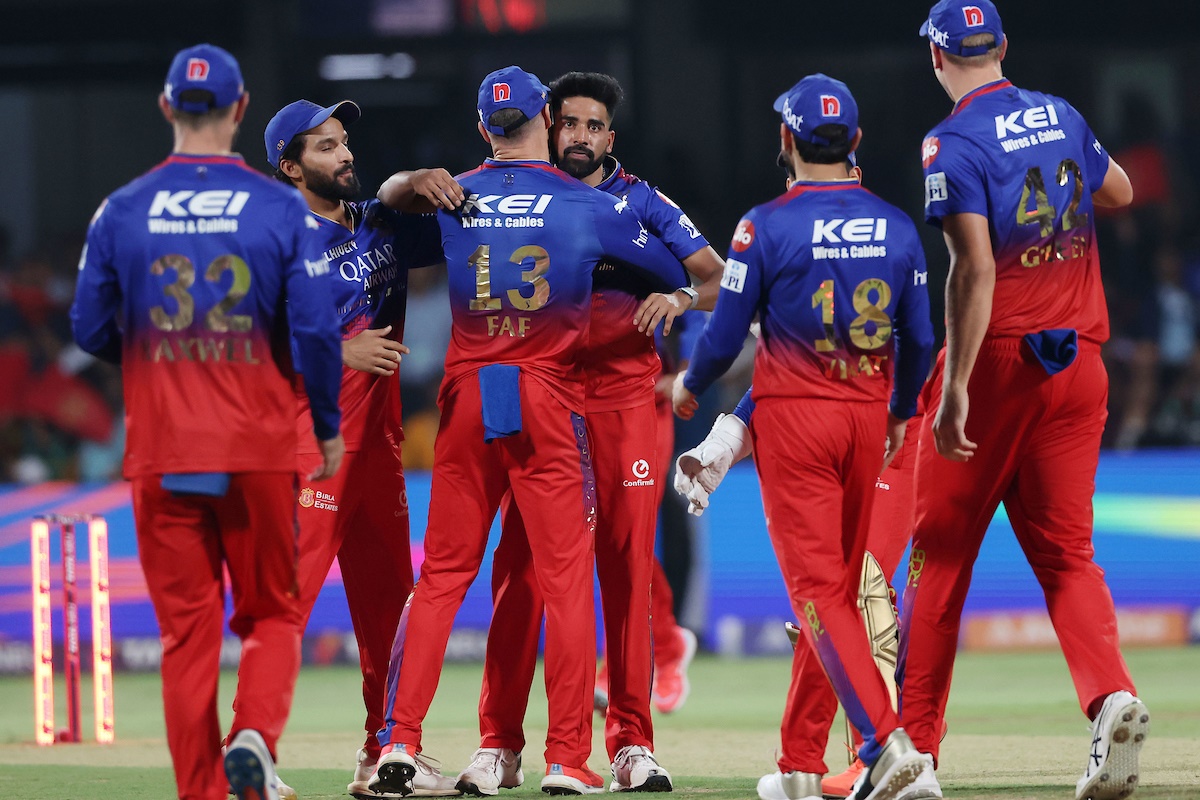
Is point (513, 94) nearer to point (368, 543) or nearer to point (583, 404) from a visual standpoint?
point (583, 404)

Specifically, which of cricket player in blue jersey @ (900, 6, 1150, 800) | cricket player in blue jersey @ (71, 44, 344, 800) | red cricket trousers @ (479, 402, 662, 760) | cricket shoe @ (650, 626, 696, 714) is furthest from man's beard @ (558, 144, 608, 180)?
cricket shoe @ (650, 626, 696, 714)

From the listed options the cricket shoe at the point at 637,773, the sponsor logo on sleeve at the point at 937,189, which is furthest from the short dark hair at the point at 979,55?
the cricket shoe at the point at 637,773

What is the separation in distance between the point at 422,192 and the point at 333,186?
1.81 ft

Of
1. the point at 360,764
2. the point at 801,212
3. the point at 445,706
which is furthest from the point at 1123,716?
the point at 445,706

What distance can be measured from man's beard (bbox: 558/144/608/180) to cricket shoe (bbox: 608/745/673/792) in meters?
2.37

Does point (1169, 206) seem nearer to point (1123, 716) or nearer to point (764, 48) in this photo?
point (764, 48)

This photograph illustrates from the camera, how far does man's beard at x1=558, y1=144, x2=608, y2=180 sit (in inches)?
270

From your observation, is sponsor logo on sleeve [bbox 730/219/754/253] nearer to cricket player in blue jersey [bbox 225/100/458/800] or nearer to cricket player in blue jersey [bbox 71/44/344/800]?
cricket player in blue jersey [bbox 71/44/344/800]

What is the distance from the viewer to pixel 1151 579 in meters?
12.5

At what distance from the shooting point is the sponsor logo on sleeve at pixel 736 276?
17.9ft

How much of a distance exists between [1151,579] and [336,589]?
6274 millimetres

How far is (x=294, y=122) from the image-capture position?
6609mm

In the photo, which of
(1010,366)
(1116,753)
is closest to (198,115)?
(1010,366)

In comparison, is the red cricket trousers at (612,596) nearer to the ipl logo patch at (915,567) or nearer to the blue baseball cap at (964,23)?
the ipl logo patch at (915,567)
